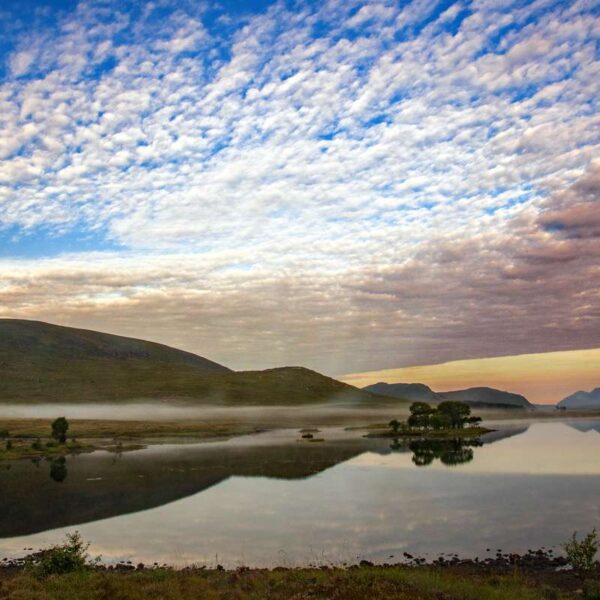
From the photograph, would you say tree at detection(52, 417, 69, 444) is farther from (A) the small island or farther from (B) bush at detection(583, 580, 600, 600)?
(B) bush at detection(583, 580, 600, 600)

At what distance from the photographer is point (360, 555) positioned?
131 feet

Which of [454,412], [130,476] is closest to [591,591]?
[130,476]

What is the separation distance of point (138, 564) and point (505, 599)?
23.8 m

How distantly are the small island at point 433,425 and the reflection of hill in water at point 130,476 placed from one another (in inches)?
1411

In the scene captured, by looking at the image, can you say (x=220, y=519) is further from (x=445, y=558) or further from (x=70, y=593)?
(x=70, y=593)

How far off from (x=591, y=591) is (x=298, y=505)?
37463mm

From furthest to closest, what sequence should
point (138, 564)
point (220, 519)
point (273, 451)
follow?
point (273, 451), point (220, 519), point (138, 564)

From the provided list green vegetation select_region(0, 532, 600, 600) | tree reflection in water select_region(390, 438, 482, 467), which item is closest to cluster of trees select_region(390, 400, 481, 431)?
tree reflection in water select_region(390, 438, 482, 467)

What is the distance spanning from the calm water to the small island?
60946 millimetres

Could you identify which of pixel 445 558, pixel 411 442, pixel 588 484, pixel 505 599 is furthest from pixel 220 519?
pixel 411 442

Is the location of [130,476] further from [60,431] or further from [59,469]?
[60,431]

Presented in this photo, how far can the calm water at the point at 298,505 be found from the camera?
43.2 m

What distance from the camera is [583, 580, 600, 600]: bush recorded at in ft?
85.3

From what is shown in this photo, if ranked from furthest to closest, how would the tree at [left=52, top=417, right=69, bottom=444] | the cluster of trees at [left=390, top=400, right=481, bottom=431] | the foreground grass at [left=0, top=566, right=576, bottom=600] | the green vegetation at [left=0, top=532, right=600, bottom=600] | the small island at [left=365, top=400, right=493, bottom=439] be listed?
the cluster of trees at [left=390, top=400, right=481, bottom=431] → the small island at [left=365, top=400, right=493, bottom=439] → the tree at [left=52, top=417, right=69, bottom=444] → the green vegetation at [left=0, top=532, right=600, bottom=600] → the foreground grass at [left=0, top=566, right=576, bottom=600]
